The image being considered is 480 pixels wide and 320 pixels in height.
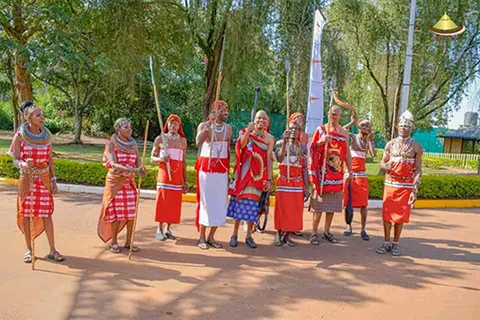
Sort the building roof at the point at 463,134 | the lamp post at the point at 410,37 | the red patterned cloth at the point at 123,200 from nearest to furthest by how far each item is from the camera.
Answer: the red patterned cloth at the point at 123,200, the lamp post at the point at 410,37, the building roof at the point at 463,134

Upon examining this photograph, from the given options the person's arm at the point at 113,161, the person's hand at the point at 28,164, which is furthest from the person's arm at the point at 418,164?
the person's hand at the point at 28,164

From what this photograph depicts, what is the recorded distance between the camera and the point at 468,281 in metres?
4.75

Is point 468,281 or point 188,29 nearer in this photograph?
point 468,281

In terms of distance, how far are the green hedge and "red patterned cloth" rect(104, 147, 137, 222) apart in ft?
14.4

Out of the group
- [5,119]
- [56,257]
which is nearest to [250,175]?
[56,257]

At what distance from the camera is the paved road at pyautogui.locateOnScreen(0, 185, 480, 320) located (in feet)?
12.3

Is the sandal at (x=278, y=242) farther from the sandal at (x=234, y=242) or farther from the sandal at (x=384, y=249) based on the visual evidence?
the sandal at (x=384, y=249)

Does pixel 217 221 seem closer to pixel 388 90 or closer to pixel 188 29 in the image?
pixel 188 29

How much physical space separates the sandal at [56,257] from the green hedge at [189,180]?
15.7ft

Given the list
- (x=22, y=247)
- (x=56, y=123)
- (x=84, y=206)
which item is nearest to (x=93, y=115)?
(x=56, y=123)

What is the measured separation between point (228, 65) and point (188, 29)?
188 cm

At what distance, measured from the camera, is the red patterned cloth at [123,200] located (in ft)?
16.7

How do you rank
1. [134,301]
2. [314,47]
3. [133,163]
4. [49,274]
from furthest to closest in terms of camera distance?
[314,47], [133,163], [49,274], [134,301]

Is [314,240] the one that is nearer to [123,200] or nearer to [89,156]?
[123,200]
